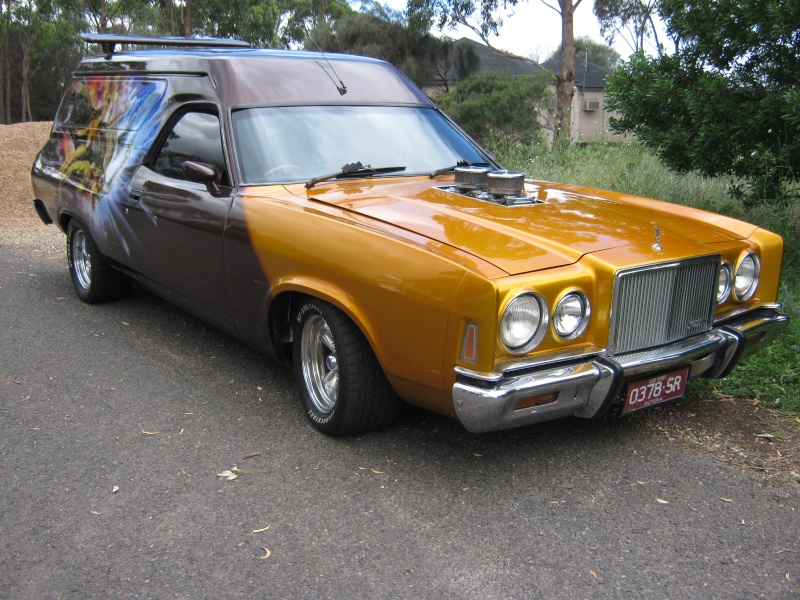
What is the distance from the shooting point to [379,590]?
2.84 m

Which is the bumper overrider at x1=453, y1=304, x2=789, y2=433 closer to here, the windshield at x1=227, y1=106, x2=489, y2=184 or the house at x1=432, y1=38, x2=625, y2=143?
the windshield at x1=227, y1=106, x2=489, y2=184

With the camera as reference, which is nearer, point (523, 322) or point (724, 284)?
point (523, 322)

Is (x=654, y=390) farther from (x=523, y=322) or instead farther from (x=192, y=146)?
(x=192, y=146)

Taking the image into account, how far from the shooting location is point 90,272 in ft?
21.0

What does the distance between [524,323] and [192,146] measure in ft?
8.59

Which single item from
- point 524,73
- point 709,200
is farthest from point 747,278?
point 524,73

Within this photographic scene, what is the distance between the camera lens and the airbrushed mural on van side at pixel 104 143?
17.8 ft

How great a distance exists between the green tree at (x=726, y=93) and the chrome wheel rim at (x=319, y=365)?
4236 mm

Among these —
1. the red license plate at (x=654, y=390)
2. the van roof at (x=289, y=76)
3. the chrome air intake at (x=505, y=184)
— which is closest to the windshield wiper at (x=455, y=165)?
the chrome air intake at (x=505, y=184)

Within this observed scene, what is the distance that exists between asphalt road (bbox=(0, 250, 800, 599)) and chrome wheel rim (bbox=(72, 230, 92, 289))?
1935mm

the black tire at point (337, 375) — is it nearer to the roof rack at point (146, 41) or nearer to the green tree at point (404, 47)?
the roof rack at point (146, 41)

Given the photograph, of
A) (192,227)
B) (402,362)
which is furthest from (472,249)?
(192,227)

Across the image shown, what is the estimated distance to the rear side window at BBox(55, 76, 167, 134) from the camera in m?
5.49

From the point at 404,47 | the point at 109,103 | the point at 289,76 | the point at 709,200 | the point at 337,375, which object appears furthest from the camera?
the point at 404,47
